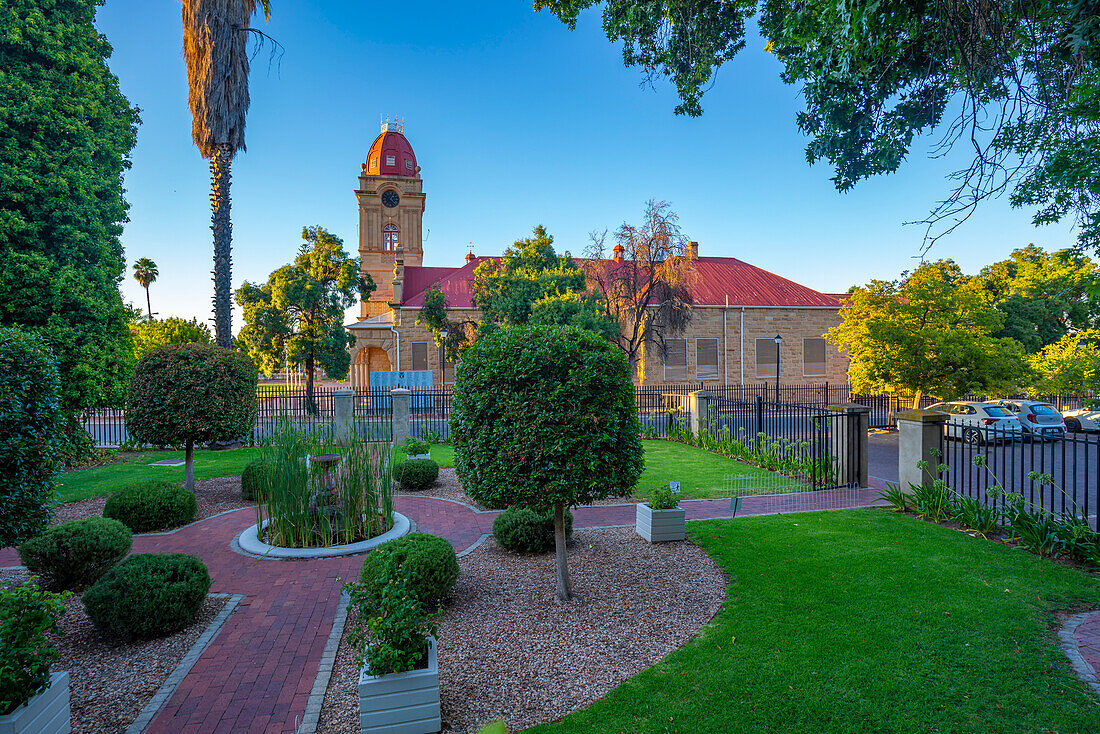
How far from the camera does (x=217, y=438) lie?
8969mm

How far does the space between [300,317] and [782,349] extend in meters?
28.5

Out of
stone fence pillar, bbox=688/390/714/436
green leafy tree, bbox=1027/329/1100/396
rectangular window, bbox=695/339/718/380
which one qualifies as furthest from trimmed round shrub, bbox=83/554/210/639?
rectangular window, bbox=695/339/718/380

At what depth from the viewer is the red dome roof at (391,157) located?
40688 millimetres

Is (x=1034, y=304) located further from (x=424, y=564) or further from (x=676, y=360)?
(x=424, y=564)

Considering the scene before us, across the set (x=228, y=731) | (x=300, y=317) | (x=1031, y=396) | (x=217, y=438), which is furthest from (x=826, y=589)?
(x=300, y=317)

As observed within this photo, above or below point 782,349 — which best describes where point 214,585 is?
below

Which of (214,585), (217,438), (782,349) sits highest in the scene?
(782,349)

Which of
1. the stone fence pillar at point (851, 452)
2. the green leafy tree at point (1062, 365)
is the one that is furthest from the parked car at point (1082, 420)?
the stone fence pillar at point (851, 452)

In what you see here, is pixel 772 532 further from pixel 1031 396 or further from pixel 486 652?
pixel 1031 396

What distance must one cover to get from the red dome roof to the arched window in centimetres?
422

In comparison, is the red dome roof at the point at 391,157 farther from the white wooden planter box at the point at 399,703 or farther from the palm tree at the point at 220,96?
the white wooden planter box at the point at 399,703

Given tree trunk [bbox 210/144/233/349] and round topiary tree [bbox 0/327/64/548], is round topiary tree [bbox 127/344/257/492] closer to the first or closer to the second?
round topiary tree [bbox 0/327/64/548]

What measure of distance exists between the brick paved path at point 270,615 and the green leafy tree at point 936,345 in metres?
12.0

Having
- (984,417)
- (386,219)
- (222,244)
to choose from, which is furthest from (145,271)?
(984,417)
